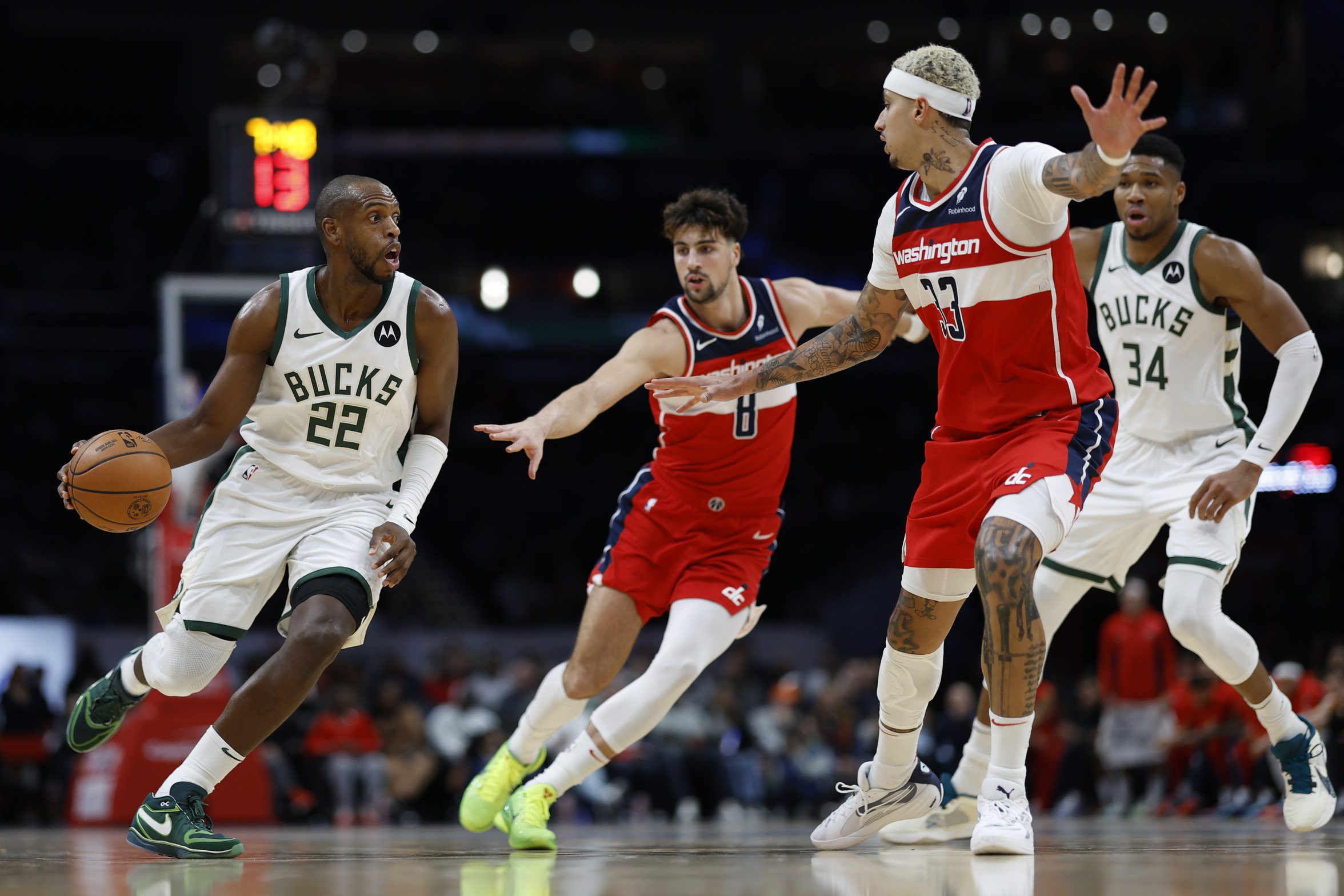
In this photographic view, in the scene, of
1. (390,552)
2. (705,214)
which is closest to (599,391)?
(705,214)

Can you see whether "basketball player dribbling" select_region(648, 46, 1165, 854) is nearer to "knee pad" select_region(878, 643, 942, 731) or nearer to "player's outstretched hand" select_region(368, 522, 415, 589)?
"knee pad" select_region(878, 643, 942, 731)

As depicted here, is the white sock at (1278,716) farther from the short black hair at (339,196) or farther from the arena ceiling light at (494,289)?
the arena ceiling light at (494,289)

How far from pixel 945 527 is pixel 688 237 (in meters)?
1.83

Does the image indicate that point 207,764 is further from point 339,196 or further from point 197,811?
point 339,196

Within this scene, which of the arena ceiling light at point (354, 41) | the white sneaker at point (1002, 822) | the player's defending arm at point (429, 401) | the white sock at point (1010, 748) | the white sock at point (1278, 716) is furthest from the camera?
the arena ceiling light at point (354, 41)

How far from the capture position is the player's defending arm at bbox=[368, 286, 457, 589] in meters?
5.09

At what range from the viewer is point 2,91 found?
26266 millimetres

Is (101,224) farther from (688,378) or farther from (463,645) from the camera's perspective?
(688,378)

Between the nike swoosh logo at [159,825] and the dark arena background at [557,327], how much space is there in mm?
4162

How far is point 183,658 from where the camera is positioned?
5031mm

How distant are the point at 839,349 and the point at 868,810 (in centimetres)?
162

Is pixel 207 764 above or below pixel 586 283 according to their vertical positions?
below

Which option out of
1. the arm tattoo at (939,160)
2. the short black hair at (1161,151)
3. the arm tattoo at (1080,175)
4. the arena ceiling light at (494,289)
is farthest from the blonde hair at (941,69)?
the arena ceiling light at (494,289)

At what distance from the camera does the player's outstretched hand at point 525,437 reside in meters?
4.82
